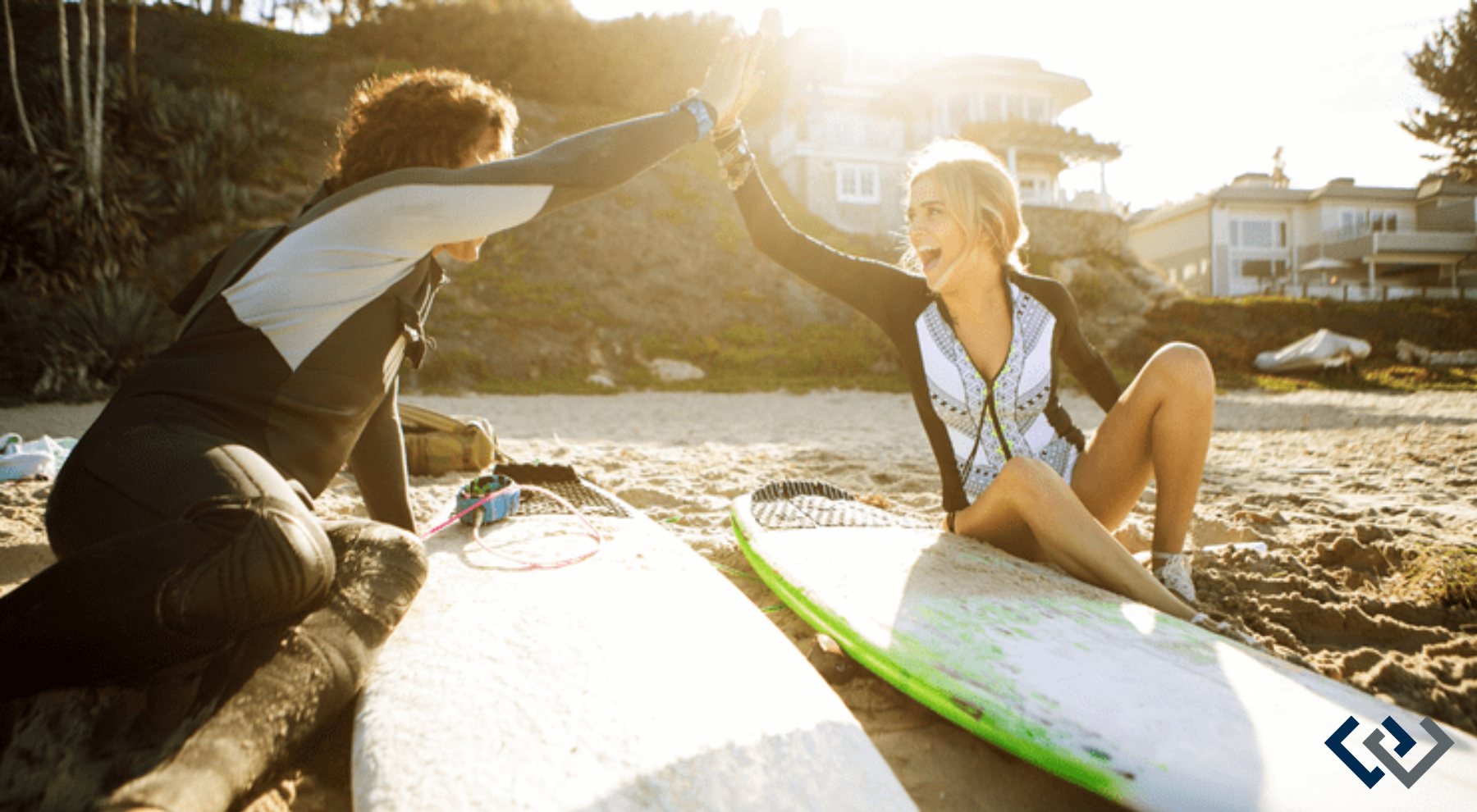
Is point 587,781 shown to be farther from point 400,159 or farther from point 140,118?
point 140,118

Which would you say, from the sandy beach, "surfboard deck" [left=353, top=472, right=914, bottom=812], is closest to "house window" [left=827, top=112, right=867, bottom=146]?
the sandy beach

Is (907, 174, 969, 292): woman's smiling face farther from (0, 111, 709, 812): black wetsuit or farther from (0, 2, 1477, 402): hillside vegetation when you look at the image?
(0, 2, 1477, 402): hillside vegetation

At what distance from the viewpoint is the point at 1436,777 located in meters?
1.18

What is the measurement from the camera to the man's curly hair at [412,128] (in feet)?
6.05

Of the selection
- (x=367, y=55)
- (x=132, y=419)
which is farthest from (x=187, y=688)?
(x=367, y=55)

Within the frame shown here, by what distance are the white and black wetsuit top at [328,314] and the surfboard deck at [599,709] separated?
0.49 m

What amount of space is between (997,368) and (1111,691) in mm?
1164

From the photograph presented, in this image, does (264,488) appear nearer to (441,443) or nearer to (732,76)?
(732,76)

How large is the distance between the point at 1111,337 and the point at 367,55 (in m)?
18.5

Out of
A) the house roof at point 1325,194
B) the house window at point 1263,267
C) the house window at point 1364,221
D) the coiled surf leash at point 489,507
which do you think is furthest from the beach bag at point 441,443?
the house window at point 1364,221

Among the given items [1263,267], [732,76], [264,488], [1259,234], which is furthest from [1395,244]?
[264,488]

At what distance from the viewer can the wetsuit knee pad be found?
1.13 meters

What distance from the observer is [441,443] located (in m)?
4.17

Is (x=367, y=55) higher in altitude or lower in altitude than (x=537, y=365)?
higher
